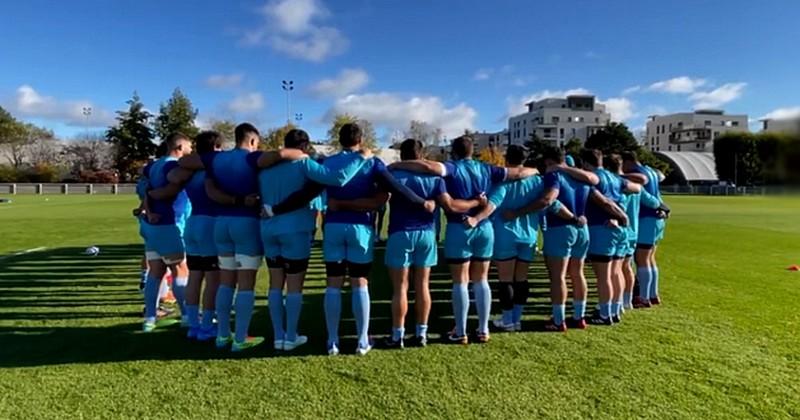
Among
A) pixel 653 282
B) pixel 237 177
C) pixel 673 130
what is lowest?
pixel 653 282

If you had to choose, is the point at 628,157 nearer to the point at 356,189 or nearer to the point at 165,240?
Answer: the point at 356,189

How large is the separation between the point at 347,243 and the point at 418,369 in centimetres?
134

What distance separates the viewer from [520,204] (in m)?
5.74

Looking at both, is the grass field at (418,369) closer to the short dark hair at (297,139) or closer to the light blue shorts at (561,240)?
the light blue shorts at (561,240)

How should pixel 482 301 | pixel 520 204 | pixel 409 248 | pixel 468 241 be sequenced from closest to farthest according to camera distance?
pixel 409 248, pixel 468 241, pixel 482 301, pixel 520 204

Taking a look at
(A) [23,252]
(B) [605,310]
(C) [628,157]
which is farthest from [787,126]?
(A) [23,252]

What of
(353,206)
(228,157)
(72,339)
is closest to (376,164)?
(353,206)

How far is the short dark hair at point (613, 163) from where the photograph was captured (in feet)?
22.0

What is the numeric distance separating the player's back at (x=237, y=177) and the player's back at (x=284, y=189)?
14 centimetres

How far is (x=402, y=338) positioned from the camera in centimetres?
540

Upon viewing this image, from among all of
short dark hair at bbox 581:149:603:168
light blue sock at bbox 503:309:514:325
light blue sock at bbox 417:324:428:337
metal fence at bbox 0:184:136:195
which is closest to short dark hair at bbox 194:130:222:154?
light blue sock at bbox 417:324:428:337

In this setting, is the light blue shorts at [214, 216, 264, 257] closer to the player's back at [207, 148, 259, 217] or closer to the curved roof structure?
the player's back at [207, 148, 259, 217]

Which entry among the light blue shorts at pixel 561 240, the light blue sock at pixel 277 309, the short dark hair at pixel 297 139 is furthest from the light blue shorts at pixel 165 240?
the light blue shorts at pixel 561 240

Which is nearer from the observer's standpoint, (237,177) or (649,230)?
(237,177)
